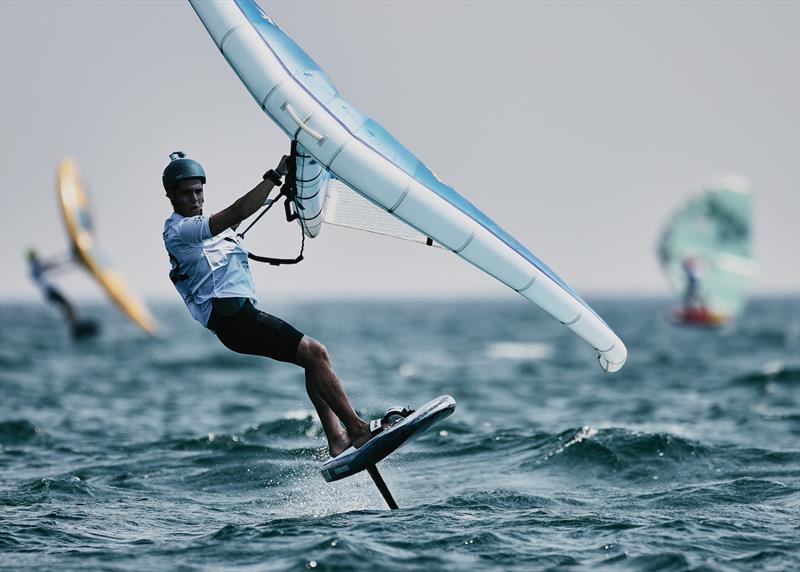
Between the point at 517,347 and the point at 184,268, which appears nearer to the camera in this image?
the point at 184,268

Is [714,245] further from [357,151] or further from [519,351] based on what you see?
[357,151]

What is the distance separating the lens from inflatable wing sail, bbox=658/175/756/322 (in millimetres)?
61594

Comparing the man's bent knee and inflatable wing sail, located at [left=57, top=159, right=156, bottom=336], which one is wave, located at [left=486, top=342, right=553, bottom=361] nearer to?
inflatable wing sail, located at [left=57, top=159, right=156, bottom=336]

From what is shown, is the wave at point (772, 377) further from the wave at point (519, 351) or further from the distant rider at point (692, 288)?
the distant rider at point (692, 288)

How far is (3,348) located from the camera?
3491 cm

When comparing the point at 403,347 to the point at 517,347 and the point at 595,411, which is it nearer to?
the point at 517,347

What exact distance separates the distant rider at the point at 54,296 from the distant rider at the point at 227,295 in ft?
95.9

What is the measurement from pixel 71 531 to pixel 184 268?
2.07 m

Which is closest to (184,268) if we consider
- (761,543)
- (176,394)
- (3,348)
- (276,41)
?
(276,41)

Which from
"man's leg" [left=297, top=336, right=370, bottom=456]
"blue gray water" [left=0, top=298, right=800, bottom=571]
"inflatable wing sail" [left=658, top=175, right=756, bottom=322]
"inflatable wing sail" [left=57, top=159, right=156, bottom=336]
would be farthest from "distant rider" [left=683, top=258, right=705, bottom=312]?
"man's leg" [left=297, top=336, right=370, bottom=456]

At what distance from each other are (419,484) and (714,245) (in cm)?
5426

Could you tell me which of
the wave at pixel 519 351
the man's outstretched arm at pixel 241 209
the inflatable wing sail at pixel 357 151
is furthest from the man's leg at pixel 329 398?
the wave at pixel 519 351

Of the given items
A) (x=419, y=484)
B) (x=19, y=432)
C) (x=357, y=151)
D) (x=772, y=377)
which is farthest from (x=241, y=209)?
(x=772, y=377)

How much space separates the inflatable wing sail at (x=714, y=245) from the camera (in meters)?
61.6
